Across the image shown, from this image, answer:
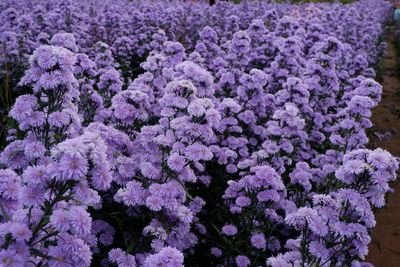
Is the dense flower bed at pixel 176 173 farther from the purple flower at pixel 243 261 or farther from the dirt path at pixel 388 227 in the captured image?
the dirt path at pixel 388 227

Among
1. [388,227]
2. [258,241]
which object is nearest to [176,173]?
[258,241]

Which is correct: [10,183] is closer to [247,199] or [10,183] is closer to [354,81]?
[247,199]

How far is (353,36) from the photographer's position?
9.99 m

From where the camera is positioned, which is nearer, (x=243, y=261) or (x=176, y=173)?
(x=176, y=173)

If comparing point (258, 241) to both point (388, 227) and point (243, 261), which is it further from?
point (388, 227)

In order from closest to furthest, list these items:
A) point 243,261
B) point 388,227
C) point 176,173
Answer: point 176,173 → point 243,261 → point 388,227

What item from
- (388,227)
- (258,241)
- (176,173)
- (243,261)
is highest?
(176,173)

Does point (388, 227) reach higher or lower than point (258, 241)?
lower

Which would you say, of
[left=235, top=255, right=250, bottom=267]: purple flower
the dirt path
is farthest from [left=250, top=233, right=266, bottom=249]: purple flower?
the dirt path

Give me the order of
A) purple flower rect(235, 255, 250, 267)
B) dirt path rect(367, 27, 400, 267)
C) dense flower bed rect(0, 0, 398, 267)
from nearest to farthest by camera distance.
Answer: dense flower bed rect(0, 0, 398, 267)
purple flower rect(235, 255, 250, 267)
dirt path rect(367, 27, 400, 267)

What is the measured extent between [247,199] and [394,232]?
108 inches

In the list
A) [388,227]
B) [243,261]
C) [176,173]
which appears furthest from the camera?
[388,227]

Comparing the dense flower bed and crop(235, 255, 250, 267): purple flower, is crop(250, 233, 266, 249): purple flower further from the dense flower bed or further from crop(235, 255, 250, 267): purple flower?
crop(235, 255, 250, 267): purple flower

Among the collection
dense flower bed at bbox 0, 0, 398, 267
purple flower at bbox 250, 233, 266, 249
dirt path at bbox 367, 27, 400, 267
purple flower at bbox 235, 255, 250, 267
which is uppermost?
dense flower bed at bbox 0, 0, 398, 267
